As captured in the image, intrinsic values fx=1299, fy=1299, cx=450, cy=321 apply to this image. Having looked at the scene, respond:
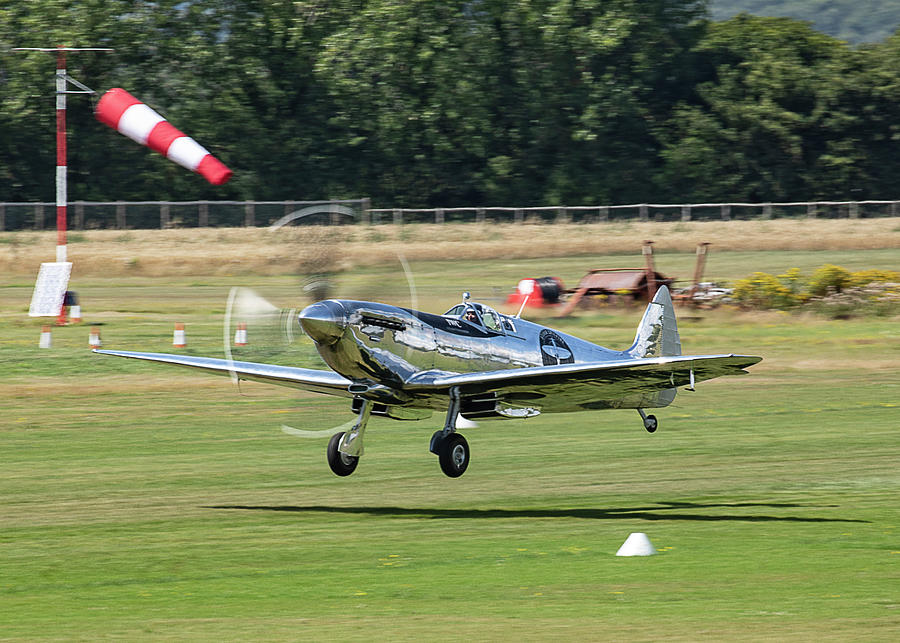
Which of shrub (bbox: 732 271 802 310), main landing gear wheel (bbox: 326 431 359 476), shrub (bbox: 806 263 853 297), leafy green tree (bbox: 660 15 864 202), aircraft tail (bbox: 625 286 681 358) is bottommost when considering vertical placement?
main landing gear wheel (bbox: 326 431 359 476)

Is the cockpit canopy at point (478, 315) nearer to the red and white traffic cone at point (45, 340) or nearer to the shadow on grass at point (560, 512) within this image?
the shadow on grass at point (560, 512)

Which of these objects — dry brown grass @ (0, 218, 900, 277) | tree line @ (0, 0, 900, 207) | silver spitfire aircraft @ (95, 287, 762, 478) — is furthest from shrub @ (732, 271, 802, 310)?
tree line @ (0, 0, 900, 207)

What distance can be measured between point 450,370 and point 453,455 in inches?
40.6

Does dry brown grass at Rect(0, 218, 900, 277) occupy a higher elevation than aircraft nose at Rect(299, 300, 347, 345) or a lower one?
higher

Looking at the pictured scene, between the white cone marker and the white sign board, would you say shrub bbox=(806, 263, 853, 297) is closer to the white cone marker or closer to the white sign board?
the white sign board

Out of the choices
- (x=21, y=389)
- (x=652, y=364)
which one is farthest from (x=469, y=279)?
(x=652, y=364)

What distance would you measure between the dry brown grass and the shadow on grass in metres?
31.0

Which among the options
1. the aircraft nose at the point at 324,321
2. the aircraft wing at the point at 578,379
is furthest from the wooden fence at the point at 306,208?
the aircraft nose at the point at 324,321

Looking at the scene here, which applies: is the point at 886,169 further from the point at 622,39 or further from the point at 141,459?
the point at 141,459

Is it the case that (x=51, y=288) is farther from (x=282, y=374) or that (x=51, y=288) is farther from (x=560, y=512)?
(x=560, y=512)

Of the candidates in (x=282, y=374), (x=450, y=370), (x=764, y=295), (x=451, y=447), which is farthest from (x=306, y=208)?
(x=451, y=447)

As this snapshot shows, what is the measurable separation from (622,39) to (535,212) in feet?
48.8

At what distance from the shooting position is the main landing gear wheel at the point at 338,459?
1597 centimetres

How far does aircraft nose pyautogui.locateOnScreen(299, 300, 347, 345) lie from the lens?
14.3 m
